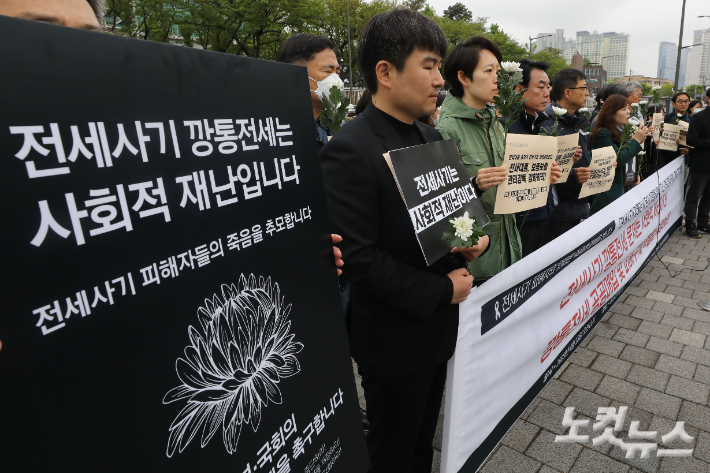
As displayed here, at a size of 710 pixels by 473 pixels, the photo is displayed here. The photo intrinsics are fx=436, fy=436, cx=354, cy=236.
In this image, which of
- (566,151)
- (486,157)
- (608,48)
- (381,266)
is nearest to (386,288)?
(381,266)

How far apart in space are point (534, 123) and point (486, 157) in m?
1.19

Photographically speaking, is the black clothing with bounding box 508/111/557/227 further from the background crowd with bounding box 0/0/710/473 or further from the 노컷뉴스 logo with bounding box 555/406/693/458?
the 노컷뉴스 logo with bounding box 555/406/693/458

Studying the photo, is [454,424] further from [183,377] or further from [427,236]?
[183,377]

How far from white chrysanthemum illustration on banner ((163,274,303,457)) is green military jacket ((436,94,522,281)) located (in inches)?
60.8

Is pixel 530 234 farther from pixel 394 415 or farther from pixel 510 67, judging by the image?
pixel 394 415

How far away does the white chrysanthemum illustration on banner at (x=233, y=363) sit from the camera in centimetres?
86

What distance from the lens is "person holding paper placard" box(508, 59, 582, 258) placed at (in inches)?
126

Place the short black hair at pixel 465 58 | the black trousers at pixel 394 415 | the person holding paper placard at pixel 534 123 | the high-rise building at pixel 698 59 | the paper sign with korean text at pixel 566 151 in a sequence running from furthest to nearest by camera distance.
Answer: the high-rise building at pixel 698 59 → the person holding paper placard at pixel 534 123 → the paper sign with korean text at pixel 566 151 → the short black hair at pixel 465 58 → the black trousers at pixel 394 415

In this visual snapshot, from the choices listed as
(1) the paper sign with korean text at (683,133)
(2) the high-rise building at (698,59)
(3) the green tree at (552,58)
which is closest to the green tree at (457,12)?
(3) the green tree at (552,58)

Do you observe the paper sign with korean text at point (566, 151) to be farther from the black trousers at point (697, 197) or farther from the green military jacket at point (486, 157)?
the black trousers at point (697, 197)

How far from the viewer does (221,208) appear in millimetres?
929

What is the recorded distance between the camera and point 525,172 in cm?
240

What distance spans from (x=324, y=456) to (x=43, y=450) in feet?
2.52

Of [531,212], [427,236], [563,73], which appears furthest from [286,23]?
[427,236]
